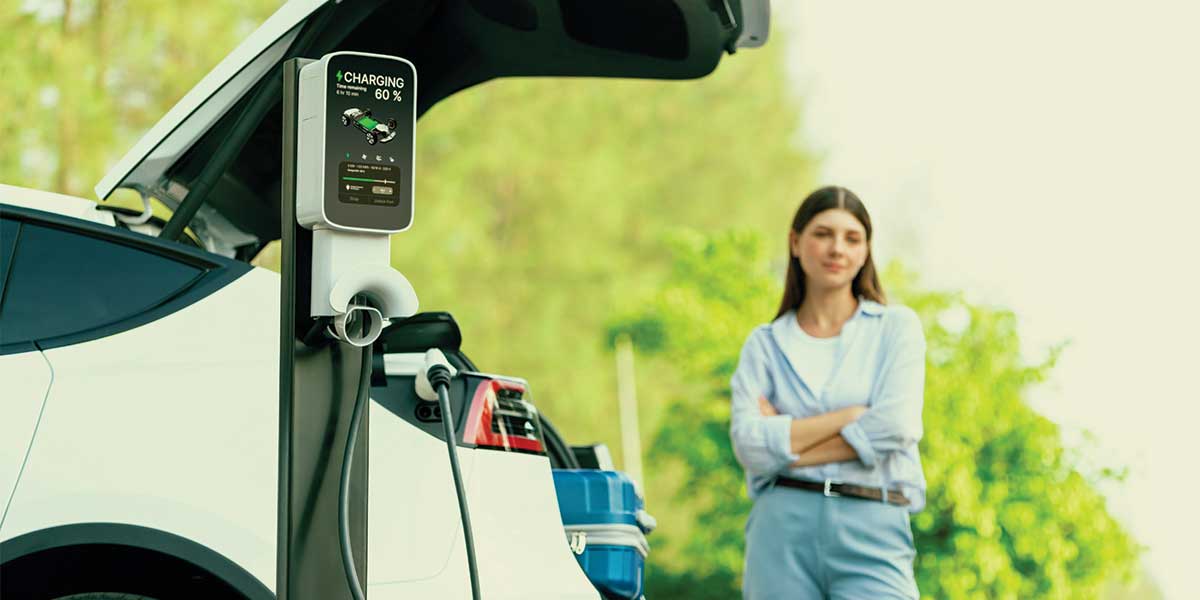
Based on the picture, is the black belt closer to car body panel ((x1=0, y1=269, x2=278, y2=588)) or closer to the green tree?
car body panel ((x1=0, y1=269, x2=278, y2=588))

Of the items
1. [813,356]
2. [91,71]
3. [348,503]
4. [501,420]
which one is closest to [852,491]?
[813,356]

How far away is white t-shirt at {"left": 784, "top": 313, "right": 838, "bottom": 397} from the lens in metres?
3.29

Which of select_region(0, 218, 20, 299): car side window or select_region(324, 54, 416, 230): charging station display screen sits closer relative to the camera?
select_region(324, 54, 416, 230): charging station display screen

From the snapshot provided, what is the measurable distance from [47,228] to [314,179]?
80cm

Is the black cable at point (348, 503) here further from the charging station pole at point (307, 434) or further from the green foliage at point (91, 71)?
the green foliage at point (91, 71)

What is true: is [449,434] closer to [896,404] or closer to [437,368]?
[437,368]

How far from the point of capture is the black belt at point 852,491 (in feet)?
10.1

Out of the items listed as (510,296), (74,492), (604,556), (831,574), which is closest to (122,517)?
(74,492)

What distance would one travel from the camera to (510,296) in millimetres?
19250

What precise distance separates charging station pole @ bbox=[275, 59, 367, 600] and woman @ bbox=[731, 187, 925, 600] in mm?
1300

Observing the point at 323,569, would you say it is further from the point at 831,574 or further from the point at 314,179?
the point at 831,574

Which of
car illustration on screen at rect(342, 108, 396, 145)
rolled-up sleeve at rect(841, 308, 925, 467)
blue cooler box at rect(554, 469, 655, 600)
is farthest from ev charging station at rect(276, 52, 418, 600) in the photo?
rolled-up sleeve at rect(841, 308, 925, 467)

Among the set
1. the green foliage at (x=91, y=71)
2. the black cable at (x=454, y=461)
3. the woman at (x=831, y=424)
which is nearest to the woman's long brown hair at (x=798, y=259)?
the woman at (x=831, y=424)

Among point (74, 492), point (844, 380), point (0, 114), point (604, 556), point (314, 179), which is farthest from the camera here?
point (0, 114)
